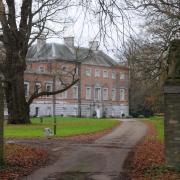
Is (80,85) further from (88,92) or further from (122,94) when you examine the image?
(122,94)

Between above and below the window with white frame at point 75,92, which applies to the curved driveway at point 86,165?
below

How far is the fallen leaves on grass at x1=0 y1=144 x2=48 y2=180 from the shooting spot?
51.6 feet

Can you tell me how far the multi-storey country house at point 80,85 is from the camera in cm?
9000

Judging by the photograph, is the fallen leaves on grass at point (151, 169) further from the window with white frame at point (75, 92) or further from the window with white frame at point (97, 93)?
the window with white frame at point (97, 93)

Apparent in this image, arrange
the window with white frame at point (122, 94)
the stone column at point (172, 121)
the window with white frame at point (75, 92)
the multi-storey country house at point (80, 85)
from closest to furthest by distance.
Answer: the stone column at point (172, 121) < the multi-storey country house at point (80, 85) < the window with white frame at point (75, 92) < the window with white frame at point (122, 94)

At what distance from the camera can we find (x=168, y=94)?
16.2 m

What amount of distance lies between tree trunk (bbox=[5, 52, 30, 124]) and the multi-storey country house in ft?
117

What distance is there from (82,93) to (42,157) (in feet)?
273

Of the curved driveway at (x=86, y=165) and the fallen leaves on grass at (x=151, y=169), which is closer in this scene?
the fallen leaves on grass at (x=151, y=169)

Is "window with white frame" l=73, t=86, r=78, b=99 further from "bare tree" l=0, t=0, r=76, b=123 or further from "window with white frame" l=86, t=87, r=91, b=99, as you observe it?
"bare tree" l=0, t=0, r=76, b=123

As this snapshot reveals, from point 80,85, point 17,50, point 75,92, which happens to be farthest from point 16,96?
point 80,85

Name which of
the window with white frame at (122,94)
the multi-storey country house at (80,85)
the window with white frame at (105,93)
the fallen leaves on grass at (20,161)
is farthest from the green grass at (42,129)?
the window with white frame at (122,94)

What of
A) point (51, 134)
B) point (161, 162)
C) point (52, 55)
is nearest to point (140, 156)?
point (161, 162)

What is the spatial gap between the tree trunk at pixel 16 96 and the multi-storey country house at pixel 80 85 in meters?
35.7
